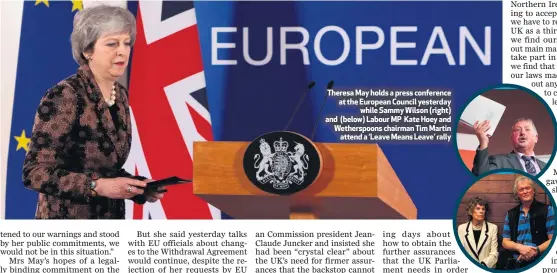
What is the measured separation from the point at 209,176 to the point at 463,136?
2.66 m

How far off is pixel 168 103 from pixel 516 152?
2219 mm

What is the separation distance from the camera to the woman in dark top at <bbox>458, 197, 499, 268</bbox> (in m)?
6.13

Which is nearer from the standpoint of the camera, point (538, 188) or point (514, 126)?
point (538, 188)

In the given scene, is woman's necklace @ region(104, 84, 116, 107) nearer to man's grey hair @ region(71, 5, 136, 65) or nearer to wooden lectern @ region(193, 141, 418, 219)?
man's grey hair @ region(71, 5, 136, 65)

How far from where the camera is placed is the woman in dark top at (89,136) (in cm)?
640

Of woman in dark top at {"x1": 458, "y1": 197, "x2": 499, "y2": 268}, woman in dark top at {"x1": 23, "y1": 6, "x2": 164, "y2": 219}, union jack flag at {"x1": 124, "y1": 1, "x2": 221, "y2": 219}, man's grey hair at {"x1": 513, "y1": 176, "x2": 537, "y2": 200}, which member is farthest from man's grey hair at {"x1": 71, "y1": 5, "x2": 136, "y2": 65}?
man's grey hair at {"x1": 513, "y1": 176, "x2": 537, "y2": 200}

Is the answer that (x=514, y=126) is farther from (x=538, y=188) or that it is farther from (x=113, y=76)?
(x=113, y=76)

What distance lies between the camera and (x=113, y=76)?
6.88 metres

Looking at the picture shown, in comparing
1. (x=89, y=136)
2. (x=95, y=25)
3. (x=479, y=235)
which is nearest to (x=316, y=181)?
(x=479, y=235)

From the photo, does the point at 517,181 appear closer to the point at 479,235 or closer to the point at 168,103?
the point at 479,235

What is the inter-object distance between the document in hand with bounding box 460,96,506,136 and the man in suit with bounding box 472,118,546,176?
0.03 m

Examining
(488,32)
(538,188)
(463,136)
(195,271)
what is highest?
(488,32)

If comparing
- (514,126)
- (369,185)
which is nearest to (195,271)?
(369,185)

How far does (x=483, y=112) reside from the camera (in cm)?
725
